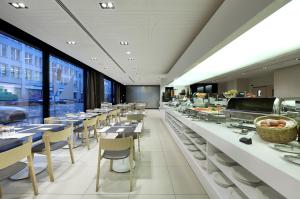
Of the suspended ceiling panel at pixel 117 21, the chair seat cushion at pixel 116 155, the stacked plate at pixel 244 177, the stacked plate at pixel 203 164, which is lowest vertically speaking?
the stacked plate at pixel 203 164

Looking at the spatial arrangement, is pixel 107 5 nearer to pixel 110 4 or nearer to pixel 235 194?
pixel 110 4

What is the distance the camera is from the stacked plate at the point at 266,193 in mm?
1411

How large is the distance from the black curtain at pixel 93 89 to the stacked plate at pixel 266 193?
8.73 metres

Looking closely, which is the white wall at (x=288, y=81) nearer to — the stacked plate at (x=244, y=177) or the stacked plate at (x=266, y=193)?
the stacked plate at (x=244, y=177)

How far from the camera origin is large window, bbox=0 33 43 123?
415 cm

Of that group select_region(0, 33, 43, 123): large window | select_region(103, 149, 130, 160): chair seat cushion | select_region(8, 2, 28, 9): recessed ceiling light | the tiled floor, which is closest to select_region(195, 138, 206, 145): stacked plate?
the tiled floor

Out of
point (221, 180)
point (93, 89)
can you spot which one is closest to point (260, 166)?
point (221, 180)

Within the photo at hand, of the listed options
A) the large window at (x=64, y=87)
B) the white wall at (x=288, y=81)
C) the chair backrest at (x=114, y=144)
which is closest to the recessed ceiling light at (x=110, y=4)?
the chair backrest at (x=114, y=144)

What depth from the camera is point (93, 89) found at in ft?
32.3

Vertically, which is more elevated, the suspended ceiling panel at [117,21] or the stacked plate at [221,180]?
the suspended ceiling panel at [117,21]

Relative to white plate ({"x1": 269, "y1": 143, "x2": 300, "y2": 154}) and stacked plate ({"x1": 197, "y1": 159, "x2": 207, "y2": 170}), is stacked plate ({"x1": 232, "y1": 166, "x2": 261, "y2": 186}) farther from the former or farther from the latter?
stacked plate ({"x1": 197, "y1": 159, "x2": 207, "y2": 170})

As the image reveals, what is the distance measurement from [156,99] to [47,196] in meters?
19.7

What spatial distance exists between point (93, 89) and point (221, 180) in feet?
29.2

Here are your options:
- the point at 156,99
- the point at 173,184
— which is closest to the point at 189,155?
the point at 173,184
